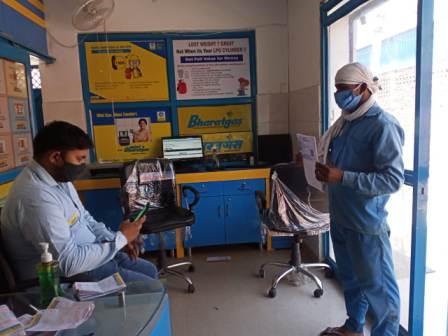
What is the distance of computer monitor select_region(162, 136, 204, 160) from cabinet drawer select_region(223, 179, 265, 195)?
1.90 feet

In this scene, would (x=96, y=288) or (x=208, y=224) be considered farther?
(x=208, y=224)

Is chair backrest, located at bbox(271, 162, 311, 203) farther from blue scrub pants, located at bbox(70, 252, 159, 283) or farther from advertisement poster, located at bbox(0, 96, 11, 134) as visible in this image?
advertisement poster, located at bbox(0, 96, 11, 134)

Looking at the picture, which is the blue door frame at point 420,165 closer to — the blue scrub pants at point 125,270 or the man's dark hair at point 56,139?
the blue scrub pants at point 125,270

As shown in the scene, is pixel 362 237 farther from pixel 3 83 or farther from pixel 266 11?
pixel 266 11

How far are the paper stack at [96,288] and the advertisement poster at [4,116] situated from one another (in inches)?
66.3

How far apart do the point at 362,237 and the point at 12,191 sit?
1.69 meters

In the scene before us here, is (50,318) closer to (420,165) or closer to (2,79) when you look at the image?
(420,165)

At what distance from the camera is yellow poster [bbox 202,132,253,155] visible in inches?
161

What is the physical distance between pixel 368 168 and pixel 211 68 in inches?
101

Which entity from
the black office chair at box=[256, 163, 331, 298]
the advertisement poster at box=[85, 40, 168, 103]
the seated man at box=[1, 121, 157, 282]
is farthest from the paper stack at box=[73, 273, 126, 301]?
the advertisement poster at box=[85, 40, 168, 103]

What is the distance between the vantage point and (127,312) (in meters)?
1.26

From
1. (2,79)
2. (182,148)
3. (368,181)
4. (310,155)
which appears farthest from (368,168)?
(2,79)

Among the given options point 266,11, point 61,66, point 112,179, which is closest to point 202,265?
point 112,179

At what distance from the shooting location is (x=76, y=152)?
1.63 meters
